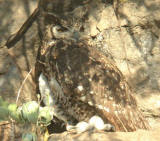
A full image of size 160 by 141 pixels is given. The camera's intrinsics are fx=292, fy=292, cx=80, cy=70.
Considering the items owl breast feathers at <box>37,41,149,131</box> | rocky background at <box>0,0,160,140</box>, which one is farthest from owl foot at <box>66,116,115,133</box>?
rocky background at <box>0,0,160,140</box>

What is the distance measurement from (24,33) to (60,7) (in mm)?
530

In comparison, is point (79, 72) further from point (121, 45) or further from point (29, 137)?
point (29, 137)

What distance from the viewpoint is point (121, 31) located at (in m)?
3.62

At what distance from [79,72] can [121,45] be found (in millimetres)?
828

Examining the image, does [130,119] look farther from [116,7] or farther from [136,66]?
[116,7]

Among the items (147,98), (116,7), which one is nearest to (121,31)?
(116,7)

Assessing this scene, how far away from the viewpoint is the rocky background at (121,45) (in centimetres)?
338

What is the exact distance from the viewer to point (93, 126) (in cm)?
272

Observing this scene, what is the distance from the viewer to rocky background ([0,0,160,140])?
338 cm

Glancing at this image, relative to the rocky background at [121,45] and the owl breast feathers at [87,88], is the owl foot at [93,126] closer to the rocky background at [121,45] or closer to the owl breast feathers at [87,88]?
the owl breast feathers at [87,88]

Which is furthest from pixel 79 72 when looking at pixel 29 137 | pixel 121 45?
pixel 29 137

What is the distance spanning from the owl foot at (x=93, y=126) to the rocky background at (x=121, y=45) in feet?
2.85

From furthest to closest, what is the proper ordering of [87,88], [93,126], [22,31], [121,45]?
[121,45] < [22,31] < [87,88] < [93,126]

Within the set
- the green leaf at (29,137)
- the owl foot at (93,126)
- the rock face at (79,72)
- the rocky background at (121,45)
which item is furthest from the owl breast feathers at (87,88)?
the green leaf at (29,137)
